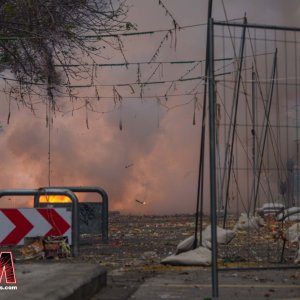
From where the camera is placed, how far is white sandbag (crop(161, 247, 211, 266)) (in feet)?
30.2

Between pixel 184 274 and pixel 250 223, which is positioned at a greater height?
pixel 250 223

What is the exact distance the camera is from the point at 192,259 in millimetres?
9250

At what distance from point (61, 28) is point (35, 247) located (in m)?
4.05

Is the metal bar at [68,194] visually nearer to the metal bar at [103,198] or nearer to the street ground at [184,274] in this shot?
the street ground at [184,274]

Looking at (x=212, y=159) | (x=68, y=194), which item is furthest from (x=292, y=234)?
(x=212, y=159)

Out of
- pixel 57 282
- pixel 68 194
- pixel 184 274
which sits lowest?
pixel 184 274

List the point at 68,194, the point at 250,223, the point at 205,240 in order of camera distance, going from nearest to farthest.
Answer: the point at 205,240 < the point at 68,194 < the point at 250,223

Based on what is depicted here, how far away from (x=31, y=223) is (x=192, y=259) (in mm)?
2534

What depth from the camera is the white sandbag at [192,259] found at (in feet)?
30.2

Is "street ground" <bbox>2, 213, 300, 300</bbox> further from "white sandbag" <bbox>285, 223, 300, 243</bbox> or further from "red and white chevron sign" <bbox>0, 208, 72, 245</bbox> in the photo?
"red and white chevron sign" <bbox>0, 208, 72, 245</bbox>

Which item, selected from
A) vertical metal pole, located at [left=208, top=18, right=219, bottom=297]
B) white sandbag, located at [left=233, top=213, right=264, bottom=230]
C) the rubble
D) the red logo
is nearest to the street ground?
the rubble

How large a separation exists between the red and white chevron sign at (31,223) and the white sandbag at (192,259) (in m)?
1.83

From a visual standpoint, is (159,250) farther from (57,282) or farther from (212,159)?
(212,159)

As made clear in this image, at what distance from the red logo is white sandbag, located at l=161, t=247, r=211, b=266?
10.5ft
